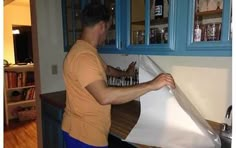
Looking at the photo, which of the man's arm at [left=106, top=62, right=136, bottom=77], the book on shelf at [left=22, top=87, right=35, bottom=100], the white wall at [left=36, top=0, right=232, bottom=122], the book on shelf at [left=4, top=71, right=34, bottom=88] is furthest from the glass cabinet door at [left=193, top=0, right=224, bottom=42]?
the book on shelf at [left=22, top=87, right=35, bottom=100]

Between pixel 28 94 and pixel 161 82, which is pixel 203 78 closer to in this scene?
pixel 161 82

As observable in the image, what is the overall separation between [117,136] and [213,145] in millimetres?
555

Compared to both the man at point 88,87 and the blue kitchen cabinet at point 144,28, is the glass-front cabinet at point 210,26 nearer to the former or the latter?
the blue kitchen cabinet at point 144,28

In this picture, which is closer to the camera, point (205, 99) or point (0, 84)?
point (0, 84)

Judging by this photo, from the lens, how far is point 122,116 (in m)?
1.61

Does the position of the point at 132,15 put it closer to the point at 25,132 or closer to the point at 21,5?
the point at 25,132

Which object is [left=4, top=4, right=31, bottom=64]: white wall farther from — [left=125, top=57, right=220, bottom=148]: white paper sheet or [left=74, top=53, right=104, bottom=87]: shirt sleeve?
[left=125, top=57, right=220, bottom=148]: white paper sheet

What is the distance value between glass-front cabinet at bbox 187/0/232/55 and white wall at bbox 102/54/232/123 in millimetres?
335

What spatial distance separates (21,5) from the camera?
4.59 metres

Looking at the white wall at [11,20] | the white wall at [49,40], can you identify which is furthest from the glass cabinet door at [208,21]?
the white wall at [11,20]

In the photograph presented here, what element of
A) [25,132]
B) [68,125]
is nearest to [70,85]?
[68,125]

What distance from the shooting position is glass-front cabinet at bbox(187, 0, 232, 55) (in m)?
0.91

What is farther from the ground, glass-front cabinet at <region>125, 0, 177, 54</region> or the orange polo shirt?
glass-front cabinet at <region>125, 0, 177, 54</region>

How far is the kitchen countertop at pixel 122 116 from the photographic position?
1.33 m
